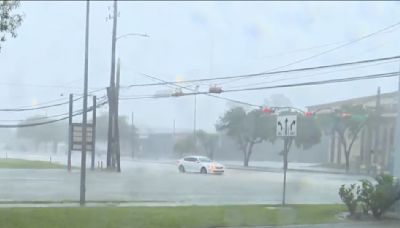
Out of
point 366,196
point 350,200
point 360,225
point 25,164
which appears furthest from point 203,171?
point 360,225

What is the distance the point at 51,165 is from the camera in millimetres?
29281

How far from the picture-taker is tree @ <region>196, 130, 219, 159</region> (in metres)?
36.4

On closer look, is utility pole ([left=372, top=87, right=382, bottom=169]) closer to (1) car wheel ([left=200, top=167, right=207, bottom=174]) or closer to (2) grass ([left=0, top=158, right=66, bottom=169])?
(1) car wheel ([left=200, top=167, right=207, bottom=174])

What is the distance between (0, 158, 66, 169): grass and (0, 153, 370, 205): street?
210 mm

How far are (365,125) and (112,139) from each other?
21.5 m

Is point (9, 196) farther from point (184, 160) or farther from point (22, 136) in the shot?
point (184, 160)

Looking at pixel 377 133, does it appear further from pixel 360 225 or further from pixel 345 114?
pixel 360 225

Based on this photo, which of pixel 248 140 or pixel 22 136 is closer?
pixel 22 136

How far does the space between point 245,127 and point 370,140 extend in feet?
38.1

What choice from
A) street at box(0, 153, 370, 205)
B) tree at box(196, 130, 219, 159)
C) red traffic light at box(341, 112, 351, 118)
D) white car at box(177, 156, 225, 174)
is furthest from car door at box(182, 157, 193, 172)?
red traffic light at box(341, 112, 351, 118)

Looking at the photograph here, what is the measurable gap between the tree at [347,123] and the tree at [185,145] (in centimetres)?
1081

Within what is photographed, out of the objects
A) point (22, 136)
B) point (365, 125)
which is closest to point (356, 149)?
point (365, 125)

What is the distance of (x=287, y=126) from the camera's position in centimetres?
1614

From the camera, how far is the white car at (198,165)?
32.7 m
